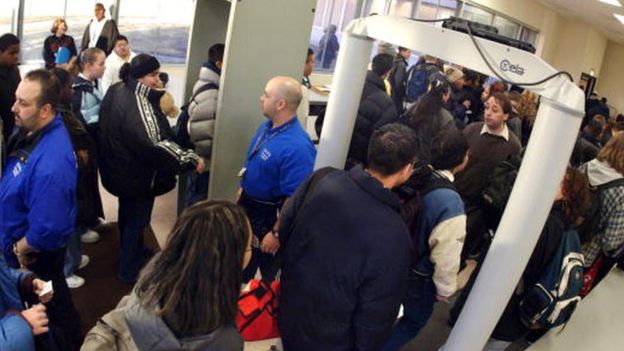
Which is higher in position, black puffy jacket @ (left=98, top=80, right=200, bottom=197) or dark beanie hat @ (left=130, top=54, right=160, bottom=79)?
dark beanie hat @ (left=130, top=54, right=160, bottom=79)

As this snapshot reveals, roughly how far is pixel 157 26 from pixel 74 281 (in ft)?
17.9

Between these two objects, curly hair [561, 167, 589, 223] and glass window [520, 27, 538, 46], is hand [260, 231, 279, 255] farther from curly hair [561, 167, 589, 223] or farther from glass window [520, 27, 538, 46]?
glass window [520, 27, 538, 46]

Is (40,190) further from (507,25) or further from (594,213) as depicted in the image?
(507,25)

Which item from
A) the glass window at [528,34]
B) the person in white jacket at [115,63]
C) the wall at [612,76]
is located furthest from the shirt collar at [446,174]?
the wall at [612,76]

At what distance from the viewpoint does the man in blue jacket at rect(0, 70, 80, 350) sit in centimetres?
193

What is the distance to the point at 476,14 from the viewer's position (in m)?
10.8

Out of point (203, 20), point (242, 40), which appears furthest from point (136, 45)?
point (242, 40)

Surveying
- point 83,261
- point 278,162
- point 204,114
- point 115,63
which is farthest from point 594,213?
point 115,63

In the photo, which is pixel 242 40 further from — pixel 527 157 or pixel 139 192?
pixel 527 157

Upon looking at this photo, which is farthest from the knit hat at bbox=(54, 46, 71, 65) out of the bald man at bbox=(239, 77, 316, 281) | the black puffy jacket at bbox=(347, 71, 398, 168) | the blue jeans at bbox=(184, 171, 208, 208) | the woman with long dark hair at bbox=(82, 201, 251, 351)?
the woman with long dark hair at bbox=(82, 201, 251, 351)

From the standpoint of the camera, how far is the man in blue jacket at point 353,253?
1681 millimetres

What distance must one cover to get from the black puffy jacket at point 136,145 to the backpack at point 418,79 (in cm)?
325

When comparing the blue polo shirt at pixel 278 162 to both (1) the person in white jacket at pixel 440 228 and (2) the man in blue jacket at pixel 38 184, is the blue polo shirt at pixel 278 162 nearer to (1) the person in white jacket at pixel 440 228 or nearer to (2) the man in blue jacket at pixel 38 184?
(1) the person in white jacket at pixel 440 228

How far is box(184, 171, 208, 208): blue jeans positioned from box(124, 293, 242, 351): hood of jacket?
229 cm
